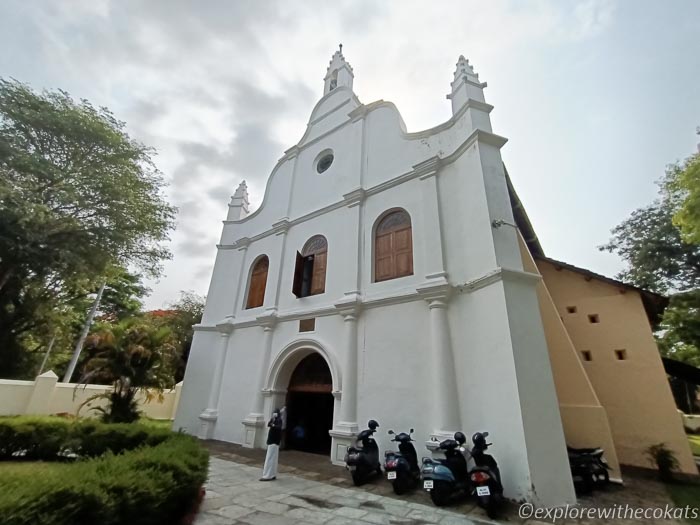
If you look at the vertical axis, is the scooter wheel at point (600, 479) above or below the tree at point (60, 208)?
below

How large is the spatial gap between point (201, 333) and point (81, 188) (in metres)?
7.80

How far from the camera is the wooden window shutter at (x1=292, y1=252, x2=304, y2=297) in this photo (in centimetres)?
974

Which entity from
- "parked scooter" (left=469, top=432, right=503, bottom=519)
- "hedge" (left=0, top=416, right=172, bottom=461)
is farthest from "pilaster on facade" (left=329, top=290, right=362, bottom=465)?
"hedge" (left=0, top=416, right=172, bottom=461)

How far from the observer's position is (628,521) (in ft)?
14.5

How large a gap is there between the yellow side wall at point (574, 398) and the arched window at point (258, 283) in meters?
8.41

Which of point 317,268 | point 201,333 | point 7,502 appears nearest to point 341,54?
point 317,268

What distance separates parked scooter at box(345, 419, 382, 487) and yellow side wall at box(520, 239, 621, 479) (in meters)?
4.12

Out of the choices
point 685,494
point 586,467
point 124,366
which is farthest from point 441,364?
point 124,366

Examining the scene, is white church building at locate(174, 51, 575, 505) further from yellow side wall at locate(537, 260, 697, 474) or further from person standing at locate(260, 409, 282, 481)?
yellow side wall at locate(537, 260, 697, 474)

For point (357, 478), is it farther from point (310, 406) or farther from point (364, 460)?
point (310, 406)

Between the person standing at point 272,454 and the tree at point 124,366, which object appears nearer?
the person standing at point 272,454

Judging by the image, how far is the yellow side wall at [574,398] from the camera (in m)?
6.43

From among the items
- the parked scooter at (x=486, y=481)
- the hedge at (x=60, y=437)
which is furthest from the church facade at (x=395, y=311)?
the hedge at (x=60, y=437)

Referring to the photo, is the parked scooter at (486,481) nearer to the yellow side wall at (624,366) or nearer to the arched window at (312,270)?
the yellow side wall at (624,366)
